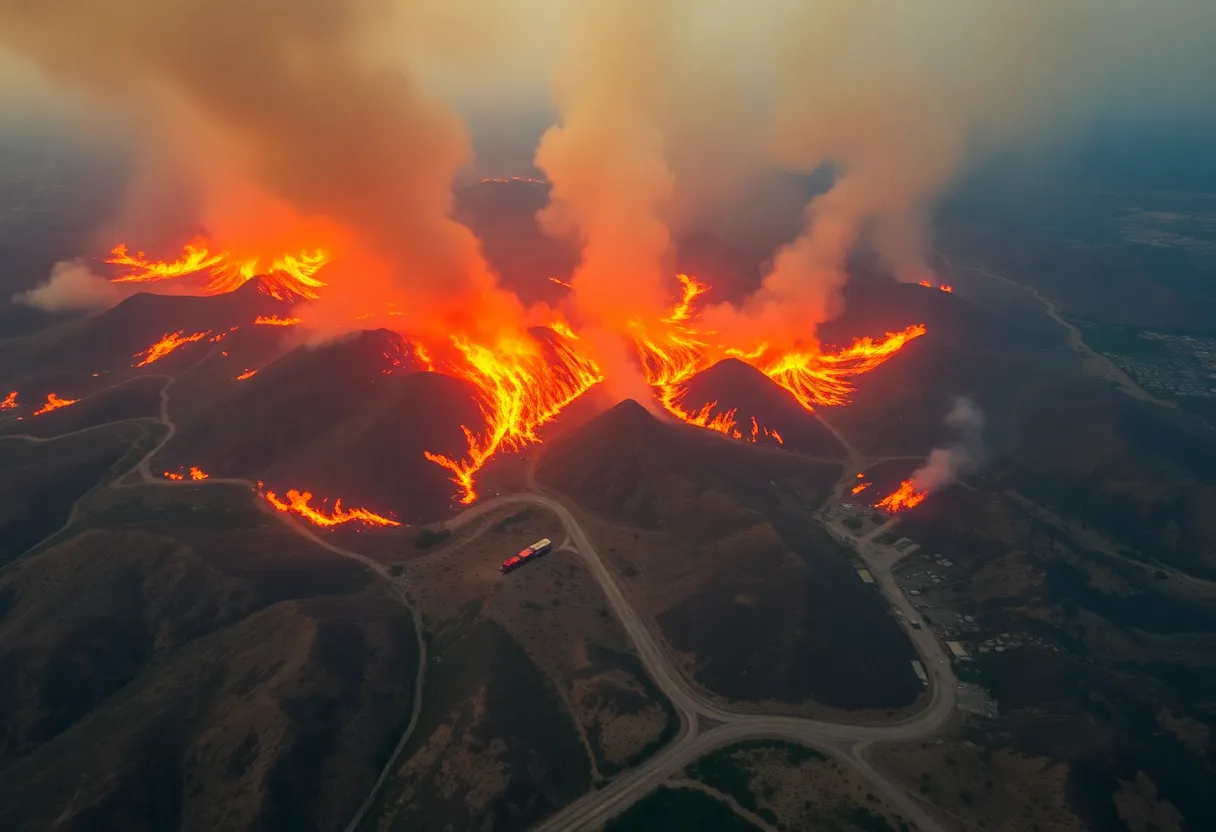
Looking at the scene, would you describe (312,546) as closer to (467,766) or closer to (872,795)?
(467,766)

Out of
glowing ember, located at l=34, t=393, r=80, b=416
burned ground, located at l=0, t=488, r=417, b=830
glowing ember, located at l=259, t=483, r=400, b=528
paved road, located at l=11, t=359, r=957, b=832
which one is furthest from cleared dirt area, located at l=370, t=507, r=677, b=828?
glowing ember, located at l=34, t=393, r=80, b=416

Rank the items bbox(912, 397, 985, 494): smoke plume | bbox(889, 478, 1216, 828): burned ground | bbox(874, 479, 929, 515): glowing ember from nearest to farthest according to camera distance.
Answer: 1. bbox(889, 478, 1216, 828): burned ground
2. bbox(874, 479, 929, 515): glowing ember
3. bbox(912, 397, 985, 494): smoke plume

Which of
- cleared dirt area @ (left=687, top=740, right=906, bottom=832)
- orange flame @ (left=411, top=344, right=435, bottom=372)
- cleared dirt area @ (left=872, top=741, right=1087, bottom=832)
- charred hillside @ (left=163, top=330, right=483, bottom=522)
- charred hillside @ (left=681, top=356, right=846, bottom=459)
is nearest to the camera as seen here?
cleared dirt area @ (left=687, top=740, right=906, bottom=832)

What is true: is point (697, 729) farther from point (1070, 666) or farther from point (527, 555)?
point (1070, 666)

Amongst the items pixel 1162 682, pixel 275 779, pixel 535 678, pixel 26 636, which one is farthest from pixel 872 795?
pixel 26 636

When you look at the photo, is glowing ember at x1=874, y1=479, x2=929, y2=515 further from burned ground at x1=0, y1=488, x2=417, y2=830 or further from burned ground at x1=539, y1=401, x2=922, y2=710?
burned ground at x1=0, y1=488, x2=417, y2=830

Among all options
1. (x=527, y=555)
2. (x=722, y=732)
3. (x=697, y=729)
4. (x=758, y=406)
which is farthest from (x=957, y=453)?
(x=527, y=555)
